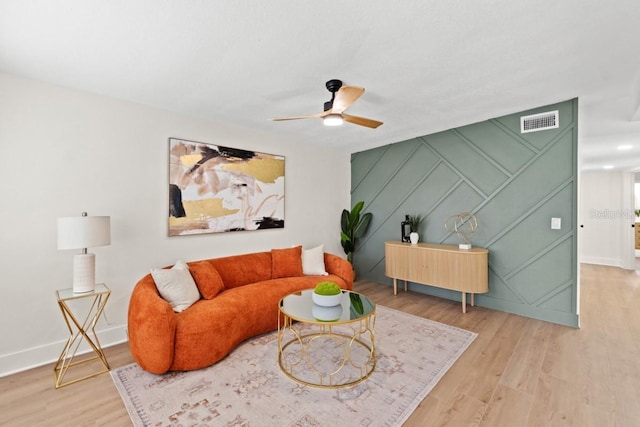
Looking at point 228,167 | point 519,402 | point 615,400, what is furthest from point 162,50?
point 615,400

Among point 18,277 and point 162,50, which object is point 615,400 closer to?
point 162,50

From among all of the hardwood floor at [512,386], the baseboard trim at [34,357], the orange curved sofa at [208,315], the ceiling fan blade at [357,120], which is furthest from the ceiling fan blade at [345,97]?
the baseboard trim at [34,357]

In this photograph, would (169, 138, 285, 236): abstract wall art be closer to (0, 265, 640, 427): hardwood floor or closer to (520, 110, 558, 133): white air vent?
(0, 265, 640, 427): hardwood floor

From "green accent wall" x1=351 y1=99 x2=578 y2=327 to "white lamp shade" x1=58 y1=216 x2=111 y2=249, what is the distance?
398 centimetres

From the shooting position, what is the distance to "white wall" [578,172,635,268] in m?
6.03

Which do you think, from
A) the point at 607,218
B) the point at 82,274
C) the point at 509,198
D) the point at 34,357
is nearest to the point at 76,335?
the point at 34,357

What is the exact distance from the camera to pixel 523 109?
3.28m

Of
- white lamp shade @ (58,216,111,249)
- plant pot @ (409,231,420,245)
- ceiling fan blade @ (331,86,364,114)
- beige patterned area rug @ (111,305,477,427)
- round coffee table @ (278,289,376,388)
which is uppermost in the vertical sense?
ceiling fan blade @ (331,86,364,114)

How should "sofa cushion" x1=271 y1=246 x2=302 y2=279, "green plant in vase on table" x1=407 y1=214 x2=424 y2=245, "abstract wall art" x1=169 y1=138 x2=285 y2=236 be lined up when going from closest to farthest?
"abstract wall art" x1=169 y1=138 x2=285 y2=236
"sofa cushion" x1=271 y1=246 x2=302 y2=279
"green plant in vase on table" x1=407 y1=214 x2=424 y2=245

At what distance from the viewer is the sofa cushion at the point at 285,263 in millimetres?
3791

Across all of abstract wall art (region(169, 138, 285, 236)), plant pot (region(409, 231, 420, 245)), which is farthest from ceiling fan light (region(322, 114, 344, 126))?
plant pot (region(409, 231, 420, 245))

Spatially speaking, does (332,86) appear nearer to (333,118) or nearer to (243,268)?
(333,118)

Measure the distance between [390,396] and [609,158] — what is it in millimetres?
6769

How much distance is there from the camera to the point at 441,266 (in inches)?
147
